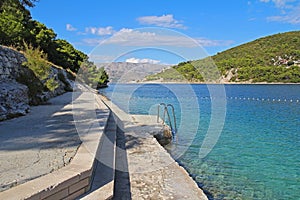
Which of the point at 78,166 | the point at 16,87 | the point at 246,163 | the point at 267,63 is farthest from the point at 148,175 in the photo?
the point at 267,63

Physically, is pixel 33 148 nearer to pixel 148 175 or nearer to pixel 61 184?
pixel 61 184

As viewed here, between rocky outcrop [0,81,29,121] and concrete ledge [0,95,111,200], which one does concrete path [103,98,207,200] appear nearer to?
concrete ledge [0,95,111,200]

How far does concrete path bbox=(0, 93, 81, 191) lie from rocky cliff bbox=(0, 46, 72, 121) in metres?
1.18

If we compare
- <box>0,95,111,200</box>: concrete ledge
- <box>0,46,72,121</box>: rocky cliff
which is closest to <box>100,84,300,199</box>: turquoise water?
<box>0,95,111,200</box>: concrete ledge

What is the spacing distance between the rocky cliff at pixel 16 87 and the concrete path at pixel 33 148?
1178 millimetres

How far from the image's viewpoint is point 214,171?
686 cm

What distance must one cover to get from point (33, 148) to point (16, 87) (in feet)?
18.7

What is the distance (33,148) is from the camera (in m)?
4.16

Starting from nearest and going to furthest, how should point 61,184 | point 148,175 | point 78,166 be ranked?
point 61,184
point 78,166
point 148,175

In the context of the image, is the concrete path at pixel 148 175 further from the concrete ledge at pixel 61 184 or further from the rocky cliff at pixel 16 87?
the rocky cliff at pixel 16 87

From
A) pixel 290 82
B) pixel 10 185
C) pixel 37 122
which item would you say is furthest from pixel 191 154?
pixel 290 82

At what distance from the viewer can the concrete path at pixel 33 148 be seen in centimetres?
313

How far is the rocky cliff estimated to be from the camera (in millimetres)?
7623

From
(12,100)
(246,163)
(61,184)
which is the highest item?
(12,100)
